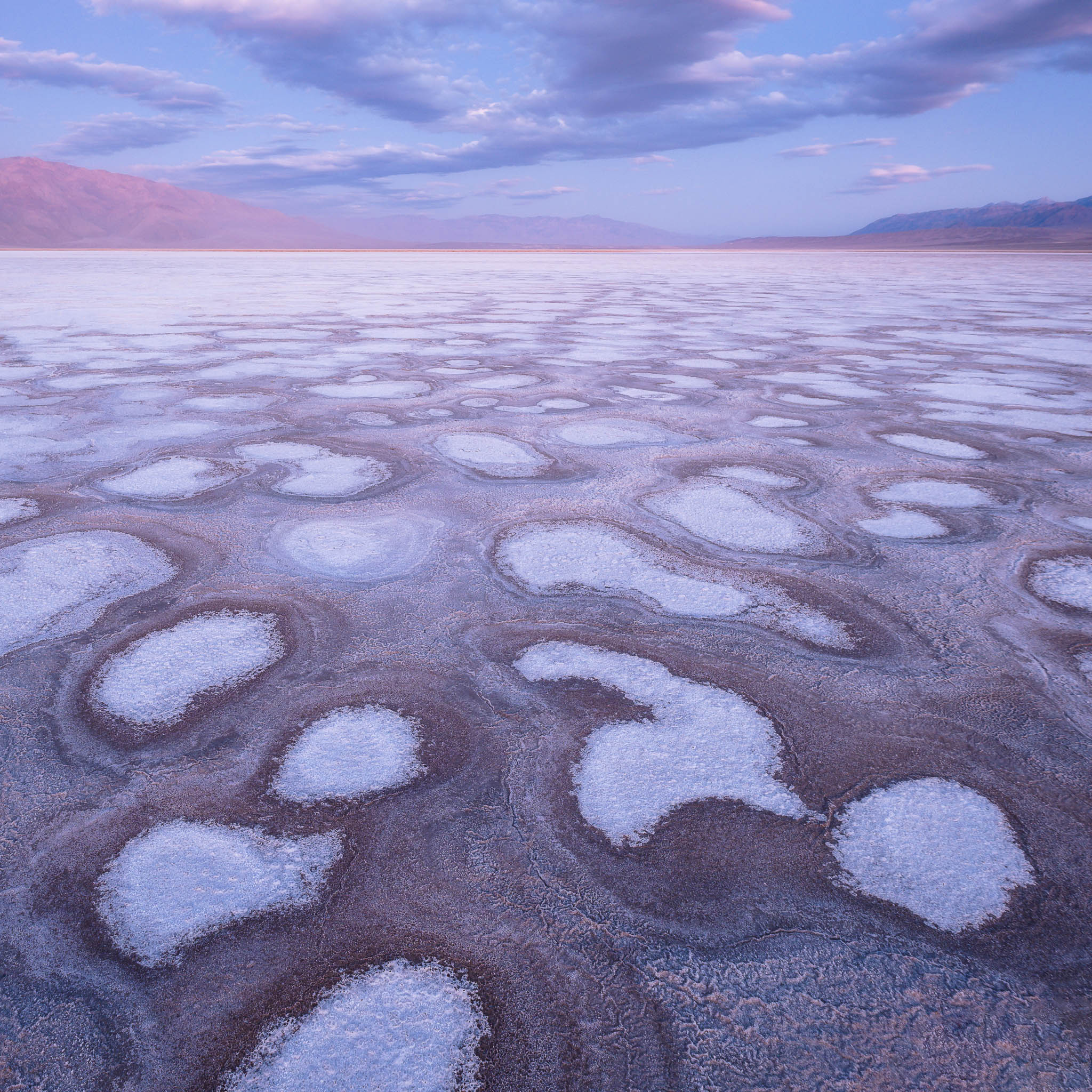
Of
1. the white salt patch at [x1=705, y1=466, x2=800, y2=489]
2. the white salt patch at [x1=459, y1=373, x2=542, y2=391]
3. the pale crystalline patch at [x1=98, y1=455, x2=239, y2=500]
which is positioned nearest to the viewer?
the pale crystalline patch at [x1=98, y1=455, x2=239, y2=500]

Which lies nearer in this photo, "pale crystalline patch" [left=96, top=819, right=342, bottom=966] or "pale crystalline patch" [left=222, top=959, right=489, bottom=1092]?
"pale crystalline patch" [left=222, top=959, right=489, bottom=1092]

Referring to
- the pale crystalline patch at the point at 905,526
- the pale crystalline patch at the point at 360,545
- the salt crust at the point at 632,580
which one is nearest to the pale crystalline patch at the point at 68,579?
the pale crystalline patch at the point at 360,545

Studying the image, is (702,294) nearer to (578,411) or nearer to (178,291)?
(178,291)

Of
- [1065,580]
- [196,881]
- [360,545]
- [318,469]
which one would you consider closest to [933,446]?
[1065,580]

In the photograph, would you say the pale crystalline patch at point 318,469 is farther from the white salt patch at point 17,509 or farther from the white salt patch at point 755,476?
the white salt patch at point 755,476

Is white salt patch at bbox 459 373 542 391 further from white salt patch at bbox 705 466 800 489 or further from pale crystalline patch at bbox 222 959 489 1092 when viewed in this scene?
pale crystalline patch at bbox 222 959 489 1092

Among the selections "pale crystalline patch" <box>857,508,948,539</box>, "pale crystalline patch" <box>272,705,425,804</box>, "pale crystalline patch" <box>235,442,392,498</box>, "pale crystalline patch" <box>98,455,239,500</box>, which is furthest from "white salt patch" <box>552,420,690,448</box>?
"pale crystalline patch" <box>272,705,425,804</box>

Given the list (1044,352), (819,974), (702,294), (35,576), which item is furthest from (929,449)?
(702,294)
